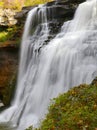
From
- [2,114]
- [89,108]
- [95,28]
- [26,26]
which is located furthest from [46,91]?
[89,108]

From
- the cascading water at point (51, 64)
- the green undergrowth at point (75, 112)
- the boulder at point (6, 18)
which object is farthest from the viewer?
the boulder at point (6, 18)

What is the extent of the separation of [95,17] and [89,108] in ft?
32.6

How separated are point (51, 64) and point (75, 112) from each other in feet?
26.4

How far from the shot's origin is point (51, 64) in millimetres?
13664

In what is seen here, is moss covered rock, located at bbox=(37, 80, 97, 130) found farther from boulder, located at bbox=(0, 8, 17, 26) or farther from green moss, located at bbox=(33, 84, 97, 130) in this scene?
boulder, located at bbox=(0, 8, 17, 26)

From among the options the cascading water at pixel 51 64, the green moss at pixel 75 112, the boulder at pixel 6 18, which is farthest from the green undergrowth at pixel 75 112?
the boulder at pixel 6 18

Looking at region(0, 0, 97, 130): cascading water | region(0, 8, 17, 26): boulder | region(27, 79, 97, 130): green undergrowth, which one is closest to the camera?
region(27, 79, 97, 130): green undergrowth

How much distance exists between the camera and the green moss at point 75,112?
5.39m

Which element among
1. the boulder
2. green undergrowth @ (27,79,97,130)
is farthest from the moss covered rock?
the boulder

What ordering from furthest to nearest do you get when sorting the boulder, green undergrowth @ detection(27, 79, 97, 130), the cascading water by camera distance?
the boulder, the cascading water, green undergrowth @ detection(27, 79, 97, 130)

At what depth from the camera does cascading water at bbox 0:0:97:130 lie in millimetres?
12359

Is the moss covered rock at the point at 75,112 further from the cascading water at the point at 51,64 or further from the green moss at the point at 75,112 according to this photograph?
the cascading water at the point at 51,64

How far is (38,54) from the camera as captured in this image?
49.6 ft

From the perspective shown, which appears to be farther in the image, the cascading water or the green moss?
the cascading water
